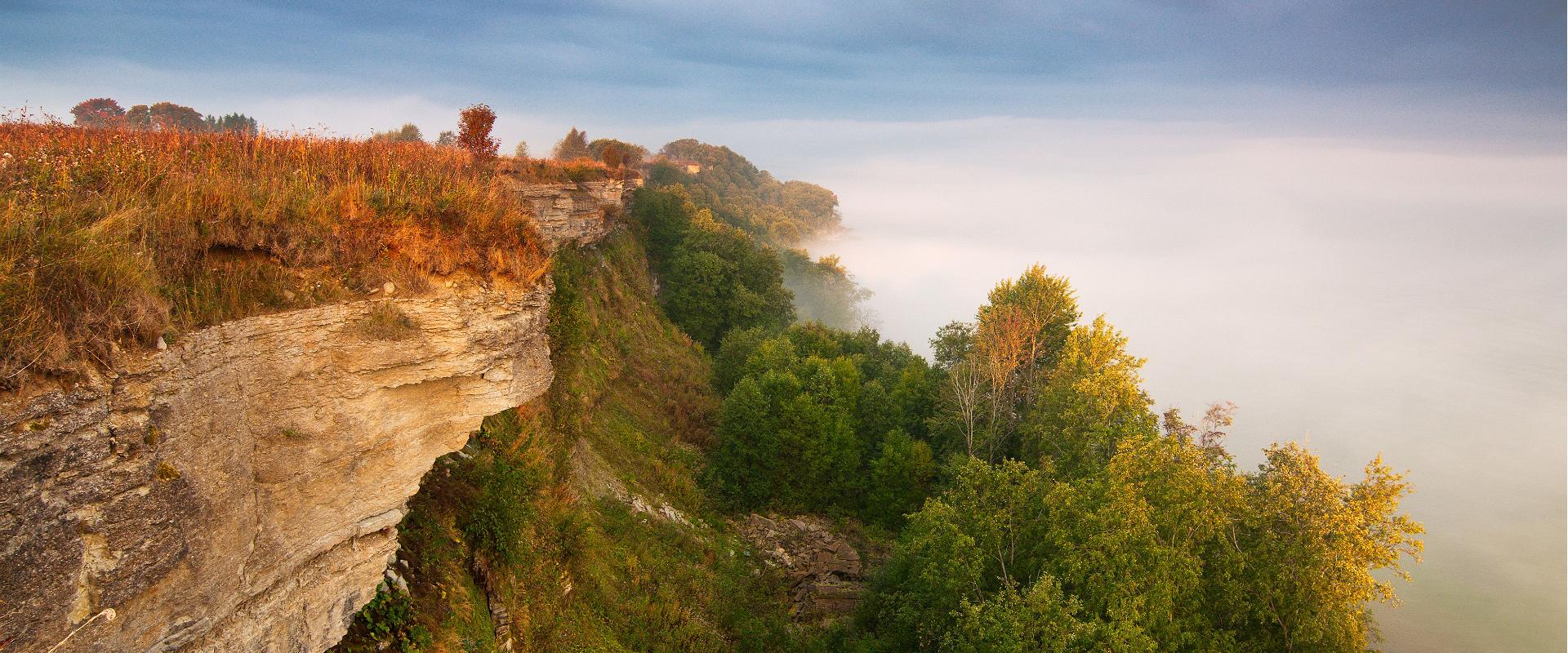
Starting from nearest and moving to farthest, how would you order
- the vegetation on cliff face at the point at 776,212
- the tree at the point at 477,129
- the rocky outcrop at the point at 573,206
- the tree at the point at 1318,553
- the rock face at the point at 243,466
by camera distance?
the rock face at the point at 243,466 < the tree at the point at 1318,553 < the tree at the point at 477,129 < the rocky outcrop at the point at 573,206 < the vegetation on cliff face at the point at 776,212

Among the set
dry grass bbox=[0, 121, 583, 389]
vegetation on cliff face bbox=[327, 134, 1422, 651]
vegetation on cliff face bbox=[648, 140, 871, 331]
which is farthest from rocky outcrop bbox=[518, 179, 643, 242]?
vegetation on cliff face bbox=[648, 140, 871, 331]

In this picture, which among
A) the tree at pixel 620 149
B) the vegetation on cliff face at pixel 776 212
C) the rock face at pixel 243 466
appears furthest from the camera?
the vegetation on cliff face at pixel 776 212

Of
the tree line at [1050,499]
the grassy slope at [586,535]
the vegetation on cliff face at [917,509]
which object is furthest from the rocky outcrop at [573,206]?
the tree line at [1050,499]

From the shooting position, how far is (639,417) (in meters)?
29.2

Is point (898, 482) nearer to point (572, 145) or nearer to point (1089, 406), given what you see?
point (1089, 406)

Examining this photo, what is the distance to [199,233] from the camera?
7137 millimetres

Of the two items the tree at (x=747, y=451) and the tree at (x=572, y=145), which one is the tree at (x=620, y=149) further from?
the tree at (x=747, y=451)

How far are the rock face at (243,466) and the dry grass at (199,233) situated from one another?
0.97 ft

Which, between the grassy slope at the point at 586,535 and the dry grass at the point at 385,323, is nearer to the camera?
the dry grass at the point at 385,323

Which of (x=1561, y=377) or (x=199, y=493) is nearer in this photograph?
(x=199, y=493)

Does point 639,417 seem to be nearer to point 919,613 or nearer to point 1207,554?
point 919,613

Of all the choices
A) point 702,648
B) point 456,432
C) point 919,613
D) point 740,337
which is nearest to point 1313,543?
point 919,613

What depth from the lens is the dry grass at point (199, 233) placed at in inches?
218

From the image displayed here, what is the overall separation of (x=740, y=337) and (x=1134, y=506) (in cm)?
2517
